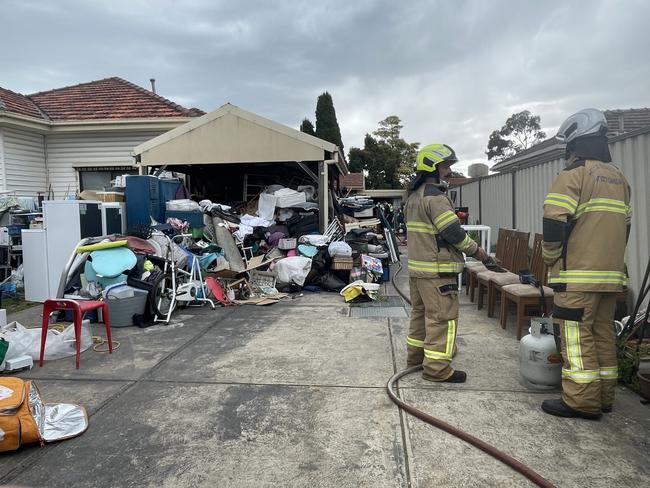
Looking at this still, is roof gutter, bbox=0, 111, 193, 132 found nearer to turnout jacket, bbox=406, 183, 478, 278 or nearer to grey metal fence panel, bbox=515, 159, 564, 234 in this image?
grey metal fence panel, bbox=515, 159, 564, 234

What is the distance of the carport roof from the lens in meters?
9.20

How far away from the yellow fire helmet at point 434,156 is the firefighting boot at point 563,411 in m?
1.94

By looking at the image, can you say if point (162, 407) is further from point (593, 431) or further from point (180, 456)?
point (593, 431)

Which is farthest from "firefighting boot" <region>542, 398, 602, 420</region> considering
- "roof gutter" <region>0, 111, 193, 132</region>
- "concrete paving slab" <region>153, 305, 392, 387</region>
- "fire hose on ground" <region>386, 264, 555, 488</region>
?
"roof gutter" <region>0, 111, 193, 132</region>

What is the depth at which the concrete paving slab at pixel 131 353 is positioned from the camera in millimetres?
4062

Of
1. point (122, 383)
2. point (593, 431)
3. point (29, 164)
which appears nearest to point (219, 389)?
point (122, 383)

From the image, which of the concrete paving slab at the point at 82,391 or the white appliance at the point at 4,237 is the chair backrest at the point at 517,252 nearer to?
the concrete paving slab at the point at 82,391

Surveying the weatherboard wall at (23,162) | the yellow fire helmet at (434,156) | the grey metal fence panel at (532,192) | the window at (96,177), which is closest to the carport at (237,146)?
the window at (96,177)

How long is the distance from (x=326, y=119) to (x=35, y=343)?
1333 inches

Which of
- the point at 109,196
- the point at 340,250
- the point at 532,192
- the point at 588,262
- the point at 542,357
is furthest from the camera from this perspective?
the point at 340,250

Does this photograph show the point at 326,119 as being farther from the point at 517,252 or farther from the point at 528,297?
the point at 528,297

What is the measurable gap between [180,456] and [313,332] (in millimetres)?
2804

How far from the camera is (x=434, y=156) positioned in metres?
3.67

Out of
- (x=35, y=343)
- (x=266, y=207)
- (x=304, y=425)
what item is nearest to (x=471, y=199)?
(x=266, y=207)
